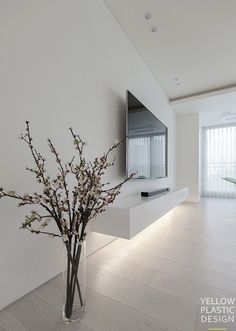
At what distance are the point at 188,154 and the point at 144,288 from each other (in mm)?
4349

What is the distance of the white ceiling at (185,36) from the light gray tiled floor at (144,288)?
2.56 metres

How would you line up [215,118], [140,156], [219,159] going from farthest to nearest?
[219,159] → [215,118] → [140,156]

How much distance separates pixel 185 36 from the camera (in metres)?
2.43

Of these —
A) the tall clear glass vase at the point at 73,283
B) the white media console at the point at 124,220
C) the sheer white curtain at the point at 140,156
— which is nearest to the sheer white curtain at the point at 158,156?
the sheer white curtain at the point at 140,156

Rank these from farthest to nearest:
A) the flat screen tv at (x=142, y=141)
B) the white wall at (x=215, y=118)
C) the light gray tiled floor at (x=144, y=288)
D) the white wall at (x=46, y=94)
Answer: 1. the white wall at (x=215, y=118)
2. the flat screen tv at (x=142, y=141)
3. the white wall at (x=46, y=94)
4. the light gray tiled floor at (x=144, y=288)

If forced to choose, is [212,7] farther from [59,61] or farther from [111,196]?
[111,196]

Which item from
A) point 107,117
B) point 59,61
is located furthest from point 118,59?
point 59,61

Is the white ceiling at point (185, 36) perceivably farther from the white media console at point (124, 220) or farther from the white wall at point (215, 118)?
the white media console at point (124, 220)

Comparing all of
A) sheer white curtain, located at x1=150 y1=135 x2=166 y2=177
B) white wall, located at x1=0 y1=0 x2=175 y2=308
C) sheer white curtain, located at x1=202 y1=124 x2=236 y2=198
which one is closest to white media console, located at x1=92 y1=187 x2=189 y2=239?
white wall, located at x1=0 y1=0 x2=175 y2=308

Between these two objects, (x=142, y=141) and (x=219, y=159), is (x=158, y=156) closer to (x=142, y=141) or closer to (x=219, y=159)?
(x=142, y=141)

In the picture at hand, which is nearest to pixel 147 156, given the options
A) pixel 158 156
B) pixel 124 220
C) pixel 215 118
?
pixel 158 156

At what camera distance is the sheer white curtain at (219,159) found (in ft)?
19.0

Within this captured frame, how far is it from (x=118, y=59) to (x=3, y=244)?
7.18 ft

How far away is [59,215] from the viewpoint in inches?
38.3
